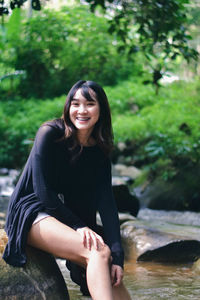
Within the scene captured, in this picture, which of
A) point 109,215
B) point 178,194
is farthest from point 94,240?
point 178,194

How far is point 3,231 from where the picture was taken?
9.23 ft

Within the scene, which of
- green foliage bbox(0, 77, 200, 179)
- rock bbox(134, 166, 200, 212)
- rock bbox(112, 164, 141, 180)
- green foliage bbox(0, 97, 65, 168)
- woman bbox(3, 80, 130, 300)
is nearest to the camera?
woman bbox(3, 80, 130, 300)

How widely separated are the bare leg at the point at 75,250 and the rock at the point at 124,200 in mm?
4012

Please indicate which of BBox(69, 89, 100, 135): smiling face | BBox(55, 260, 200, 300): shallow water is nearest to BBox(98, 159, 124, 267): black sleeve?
BBox(69, 89, 100, 135): smiling face

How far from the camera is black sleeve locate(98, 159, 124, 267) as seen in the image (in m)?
2.59

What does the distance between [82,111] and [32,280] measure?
3.54 feet

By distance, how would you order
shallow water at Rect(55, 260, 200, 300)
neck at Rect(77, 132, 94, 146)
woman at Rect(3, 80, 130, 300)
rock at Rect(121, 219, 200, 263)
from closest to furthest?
1. woman at Rect(3, 80, 130, 300)
2. neck at Rect(77, 132, 94, 146)
3. shallow water at Rect(55, 260, 200, 300)
4. rock at Rect(121, 219, 200, 263)

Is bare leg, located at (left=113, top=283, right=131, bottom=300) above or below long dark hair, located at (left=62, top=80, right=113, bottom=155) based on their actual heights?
below

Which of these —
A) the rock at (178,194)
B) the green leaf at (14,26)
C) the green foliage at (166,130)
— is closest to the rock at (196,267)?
the rock at (178,194)

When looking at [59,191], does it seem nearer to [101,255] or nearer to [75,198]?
[75,198]

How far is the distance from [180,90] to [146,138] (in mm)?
2278

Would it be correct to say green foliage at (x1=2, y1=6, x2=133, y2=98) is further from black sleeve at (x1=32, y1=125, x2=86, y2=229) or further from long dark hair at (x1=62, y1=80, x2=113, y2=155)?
black sleeve at (x1=32, y1=125, x2=86, y2=229)

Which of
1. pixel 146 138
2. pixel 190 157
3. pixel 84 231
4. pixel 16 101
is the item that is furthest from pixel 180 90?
pixel 84 231

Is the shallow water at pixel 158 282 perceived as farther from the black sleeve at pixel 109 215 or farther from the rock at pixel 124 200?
the rock at pixel 124 200
